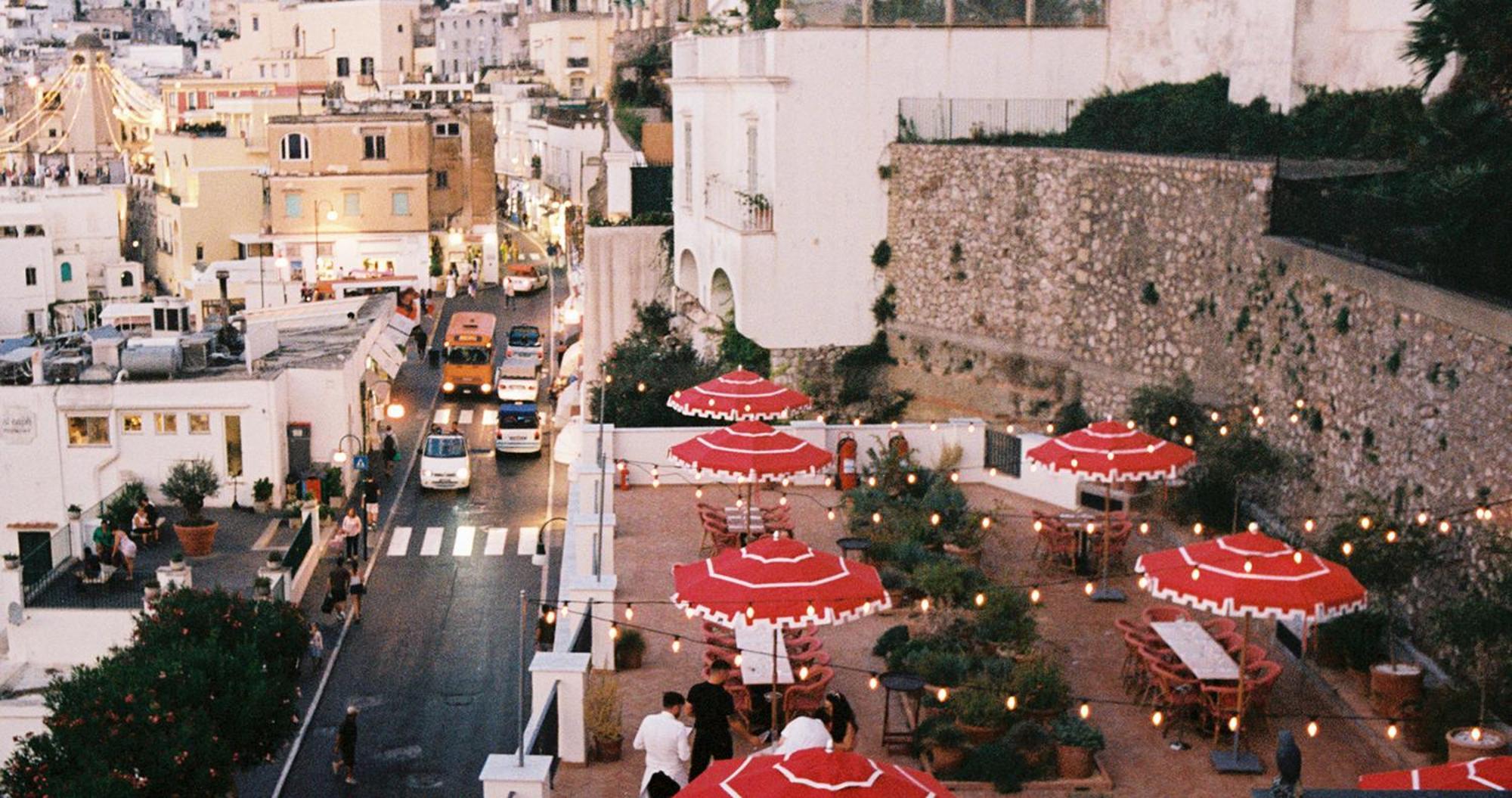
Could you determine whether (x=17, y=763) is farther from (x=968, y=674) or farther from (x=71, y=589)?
(x=968, y=674)

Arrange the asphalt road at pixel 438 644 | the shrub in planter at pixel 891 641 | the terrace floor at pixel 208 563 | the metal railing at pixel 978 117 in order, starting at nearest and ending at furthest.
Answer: the shrub in planter at pixel 891 641
the asphalt road at pixel 438 644
the terrace floor at pixel 208 563
the metal railing at pixel 978 117

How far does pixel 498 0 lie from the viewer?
14400 cm

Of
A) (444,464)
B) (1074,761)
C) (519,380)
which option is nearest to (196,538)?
(444,464)

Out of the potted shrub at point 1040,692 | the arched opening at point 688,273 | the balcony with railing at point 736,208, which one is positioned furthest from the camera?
the arched opening at point 688,273

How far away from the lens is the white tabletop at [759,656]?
52.9ft

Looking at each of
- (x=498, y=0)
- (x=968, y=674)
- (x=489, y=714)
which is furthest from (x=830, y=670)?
(x=498, y=0)

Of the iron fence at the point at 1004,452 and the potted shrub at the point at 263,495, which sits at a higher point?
the iron fence at the point at 1004,452

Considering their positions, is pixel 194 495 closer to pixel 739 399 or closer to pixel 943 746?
pixel 739 399

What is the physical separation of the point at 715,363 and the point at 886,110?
5.92 meters

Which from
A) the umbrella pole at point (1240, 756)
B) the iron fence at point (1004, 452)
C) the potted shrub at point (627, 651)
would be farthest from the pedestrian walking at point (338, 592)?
the umbrella pole at point (1240, 756)

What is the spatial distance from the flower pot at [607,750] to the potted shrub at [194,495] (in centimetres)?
1976

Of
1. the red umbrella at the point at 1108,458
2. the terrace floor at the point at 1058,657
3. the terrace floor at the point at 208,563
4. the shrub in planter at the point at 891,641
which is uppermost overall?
the red umbrella at the point at 1108,458

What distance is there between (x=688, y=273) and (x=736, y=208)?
6.32 meters

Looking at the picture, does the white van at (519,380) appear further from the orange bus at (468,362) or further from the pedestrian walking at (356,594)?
the pedestrian walking at (356,594)
